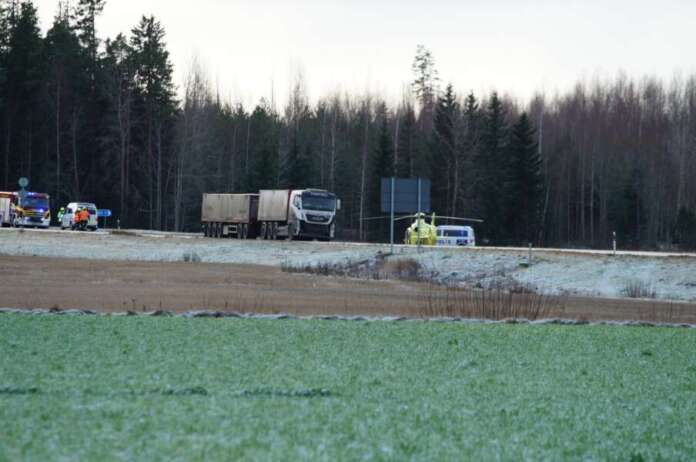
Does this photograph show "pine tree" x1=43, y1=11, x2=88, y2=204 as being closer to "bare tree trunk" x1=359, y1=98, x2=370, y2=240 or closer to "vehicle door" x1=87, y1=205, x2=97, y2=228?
"vehicle door" x1=87, y1=205, x2=97, y2=228

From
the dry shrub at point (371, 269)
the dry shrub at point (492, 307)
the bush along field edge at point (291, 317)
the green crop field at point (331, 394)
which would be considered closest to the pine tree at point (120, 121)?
the dry shrub at point (371, 269)

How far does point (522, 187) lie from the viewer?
293 ft

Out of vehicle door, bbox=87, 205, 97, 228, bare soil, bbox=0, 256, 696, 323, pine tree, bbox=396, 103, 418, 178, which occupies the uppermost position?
pine tree, bbox=396, 103, 418, 178

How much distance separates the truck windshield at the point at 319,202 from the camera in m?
67.5

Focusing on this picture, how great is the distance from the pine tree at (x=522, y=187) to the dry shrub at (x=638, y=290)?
1937 inches

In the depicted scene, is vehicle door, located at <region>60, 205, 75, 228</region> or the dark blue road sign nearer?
the dark blue road sign

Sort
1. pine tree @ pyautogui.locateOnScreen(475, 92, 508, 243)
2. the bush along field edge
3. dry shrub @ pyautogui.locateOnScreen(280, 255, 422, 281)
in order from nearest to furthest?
1. the bush along field edge
2. dry shrub @ pyautogui.locateOnScreen(280, 255, 422, 281)
3. pine tree @ pyautogui.locateOnScreen(475, 92, 508, 243)

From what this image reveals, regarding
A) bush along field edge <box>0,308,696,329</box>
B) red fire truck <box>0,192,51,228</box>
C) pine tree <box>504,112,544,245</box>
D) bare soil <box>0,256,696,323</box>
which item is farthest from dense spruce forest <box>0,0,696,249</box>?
bush along field edge <box>0,308,696,329</box>

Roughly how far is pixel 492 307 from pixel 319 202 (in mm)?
38800

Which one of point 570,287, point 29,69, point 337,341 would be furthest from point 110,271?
point 29,69

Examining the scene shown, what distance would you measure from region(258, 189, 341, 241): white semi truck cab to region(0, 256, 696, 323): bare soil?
63.5 feet

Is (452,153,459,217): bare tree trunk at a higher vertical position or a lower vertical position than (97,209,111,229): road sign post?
higher

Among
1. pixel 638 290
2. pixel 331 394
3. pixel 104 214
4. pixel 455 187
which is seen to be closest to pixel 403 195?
pixel 638 290

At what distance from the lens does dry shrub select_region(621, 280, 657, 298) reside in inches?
1506
